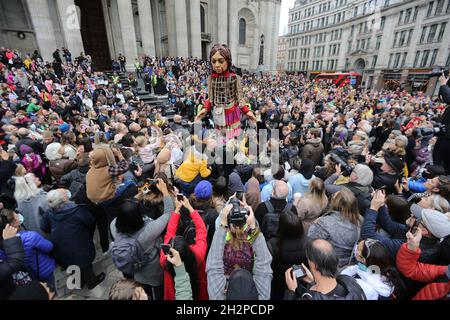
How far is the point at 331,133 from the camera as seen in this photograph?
7.45 m

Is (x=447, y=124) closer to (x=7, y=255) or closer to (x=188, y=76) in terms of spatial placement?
(x=7, y=255)

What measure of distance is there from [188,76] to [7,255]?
16.5m

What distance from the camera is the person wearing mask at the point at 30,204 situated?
9.91 feet

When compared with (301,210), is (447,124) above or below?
above

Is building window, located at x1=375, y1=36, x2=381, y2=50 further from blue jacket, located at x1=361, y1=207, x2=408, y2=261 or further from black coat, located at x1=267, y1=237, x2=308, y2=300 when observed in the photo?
black coat, located at x1=267, y1=237, x2=308, y2=300

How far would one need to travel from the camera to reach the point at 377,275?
185cm

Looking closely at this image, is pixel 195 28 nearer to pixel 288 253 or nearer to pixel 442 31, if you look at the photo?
pixel 288 253

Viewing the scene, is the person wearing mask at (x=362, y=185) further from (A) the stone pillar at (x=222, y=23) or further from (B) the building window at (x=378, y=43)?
(B) the building window at (x=378, y=43)

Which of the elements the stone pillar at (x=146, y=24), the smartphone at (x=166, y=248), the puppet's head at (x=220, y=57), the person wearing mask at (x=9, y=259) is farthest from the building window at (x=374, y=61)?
the person wearing mask at (x=9, y=259)

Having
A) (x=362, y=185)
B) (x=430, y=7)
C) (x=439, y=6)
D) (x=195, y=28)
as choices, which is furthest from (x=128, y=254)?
(x=430, y=7)

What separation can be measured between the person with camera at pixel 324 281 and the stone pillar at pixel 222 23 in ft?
93.4

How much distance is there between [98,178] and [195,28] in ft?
76.0
